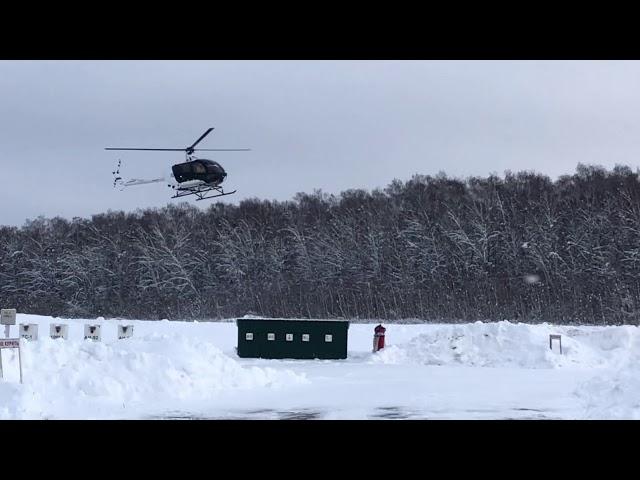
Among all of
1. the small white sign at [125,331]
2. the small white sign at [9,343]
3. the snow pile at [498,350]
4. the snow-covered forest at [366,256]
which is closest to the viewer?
the small white sign at [9,343]

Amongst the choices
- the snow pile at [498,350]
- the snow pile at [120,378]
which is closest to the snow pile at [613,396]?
the snow pile at [120,378]

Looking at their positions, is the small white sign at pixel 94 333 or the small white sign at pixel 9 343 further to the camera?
the small white sign at pixel 94 333

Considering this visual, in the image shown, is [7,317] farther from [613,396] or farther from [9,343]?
[613,396]

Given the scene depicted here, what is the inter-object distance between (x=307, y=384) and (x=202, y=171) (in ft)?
57.2

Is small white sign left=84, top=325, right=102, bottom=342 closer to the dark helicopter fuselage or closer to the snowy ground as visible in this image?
the snowy ground

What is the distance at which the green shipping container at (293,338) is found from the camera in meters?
28.5

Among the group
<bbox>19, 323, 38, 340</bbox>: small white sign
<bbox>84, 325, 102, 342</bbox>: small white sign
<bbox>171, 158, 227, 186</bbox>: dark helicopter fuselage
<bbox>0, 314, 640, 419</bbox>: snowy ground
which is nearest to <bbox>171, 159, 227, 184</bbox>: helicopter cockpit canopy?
<bbox>171, 158, 227, 186</bbox>: dark helicopter fuselage

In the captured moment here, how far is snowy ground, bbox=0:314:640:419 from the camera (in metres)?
15.2

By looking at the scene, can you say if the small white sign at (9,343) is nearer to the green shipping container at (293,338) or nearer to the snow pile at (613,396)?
the snow pile at (613,396)

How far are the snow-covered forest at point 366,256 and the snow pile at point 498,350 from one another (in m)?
35.7

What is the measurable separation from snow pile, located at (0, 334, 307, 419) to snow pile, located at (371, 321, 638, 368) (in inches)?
292

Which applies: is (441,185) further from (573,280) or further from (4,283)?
(4,283)
